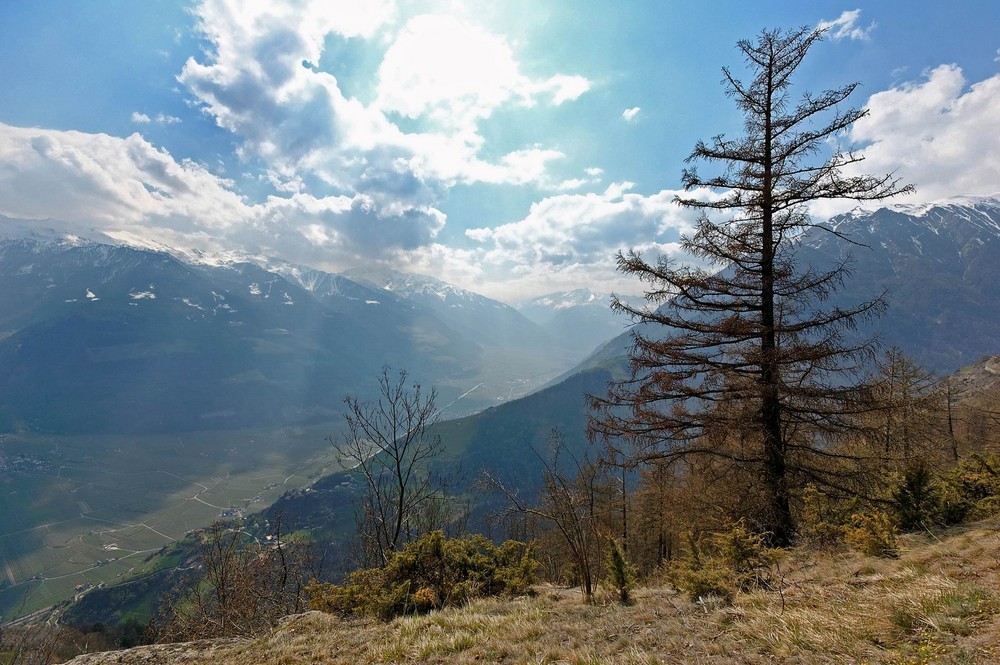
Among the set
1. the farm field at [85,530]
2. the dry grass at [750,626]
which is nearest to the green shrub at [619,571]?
the dry grass at [750,626]

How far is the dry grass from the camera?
3.92 m

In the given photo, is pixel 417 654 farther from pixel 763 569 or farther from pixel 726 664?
pixel 763 569

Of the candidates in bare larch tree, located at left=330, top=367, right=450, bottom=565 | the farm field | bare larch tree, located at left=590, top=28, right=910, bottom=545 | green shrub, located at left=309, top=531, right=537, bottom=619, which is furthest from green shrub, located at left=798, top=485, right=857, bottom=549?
the farm field

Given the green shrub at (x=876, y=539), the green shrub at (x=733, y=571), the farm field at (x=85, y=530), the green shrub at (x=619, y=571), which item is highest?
the green shrub at (x=876, y=539)

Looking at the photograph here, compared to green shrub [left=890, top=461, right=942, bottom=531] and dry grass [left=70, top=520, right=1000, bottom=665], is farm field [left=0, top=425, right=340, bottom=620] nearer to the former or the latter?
dry grass [left=70, top=520, right=1000, bottom=665]

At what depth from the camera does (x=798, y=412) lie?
33.7ft

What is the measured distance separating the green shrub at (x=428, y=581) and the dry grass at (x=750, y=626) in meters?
0.67

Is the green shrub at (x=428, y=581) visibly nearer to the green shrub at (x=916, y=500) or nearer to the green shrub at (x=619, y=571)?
the green shrub at (x=619, y=571)

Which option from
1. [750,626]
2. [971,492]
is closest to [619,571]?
Answer: [750,626]

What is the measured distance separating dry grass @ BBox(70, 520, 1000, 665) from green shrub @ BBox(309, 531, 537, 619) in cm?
67

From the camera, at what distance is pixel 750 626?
192 inches

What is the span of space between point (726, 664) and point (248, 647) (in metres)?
7.82

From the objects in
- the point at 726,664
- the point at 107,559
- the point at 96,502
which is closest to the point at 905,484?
the point at 726,664

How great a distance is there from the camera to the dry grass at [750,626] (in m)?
3.92
